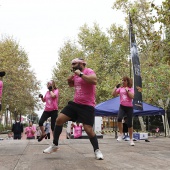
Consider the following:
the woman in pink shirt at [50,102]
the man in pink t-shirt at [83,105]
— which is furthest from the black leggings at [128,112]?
the man in pink t-shirt at [83,105]

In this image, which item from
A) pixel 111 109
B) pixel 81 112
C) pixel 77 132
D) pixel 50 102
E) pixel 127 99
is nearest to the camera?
pixel 81 112

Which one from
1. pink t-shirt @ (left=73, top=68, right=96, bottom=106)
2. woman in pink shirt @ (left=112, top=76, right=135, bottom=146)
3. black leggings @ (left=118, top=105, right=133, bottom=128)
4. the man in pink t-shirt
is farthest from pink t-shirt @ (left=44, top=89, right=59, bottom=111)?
pink t-shirt @ (left=73, top=68, right=96, bottom=106)

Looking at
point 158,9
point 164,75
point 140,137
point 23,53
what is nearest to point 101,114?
point 140,137

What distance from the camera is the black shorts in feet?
17.0

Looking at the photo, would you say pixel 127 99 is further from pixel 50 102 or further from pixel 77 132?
pixel 77 132

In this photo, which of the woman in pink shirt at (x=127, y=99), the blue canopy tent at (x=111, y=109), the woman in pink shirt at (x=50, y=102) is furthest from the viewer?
the blue canopy tent at (x=111, y=109)

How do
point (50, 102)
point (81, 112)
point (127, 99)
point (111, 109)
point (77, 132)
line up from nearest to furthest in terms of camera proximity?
point (81, 112)
point (50, 102)
point (127, 99)
point (111, 109)
point (77, 132)

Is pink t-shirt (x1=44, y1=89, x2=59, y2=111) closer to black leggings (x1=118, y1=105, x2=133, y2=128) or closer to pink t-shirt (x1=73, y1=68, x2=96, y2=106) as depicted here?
black leggings (x1=118, y1=105, x2=133, y2=128)

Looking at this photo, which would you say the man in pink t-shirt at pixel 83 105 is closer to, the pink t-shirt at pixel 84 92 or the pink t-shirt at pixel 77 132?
the pink t-shirt at pixel 84 92

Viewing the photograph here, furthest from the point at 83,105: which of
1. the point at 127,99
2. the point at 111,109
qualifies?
the point at 111,109

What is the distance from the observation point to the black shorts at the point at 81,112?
17.0 feet

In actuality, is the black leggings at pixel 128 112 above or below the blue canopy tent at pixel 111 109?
below

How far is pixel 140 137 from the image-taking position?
13.4m

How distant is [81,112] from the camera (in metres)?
5.21
